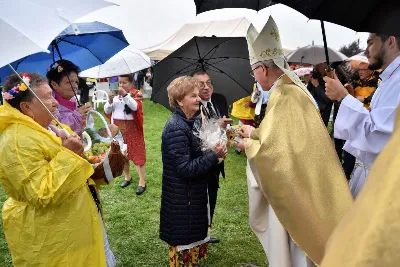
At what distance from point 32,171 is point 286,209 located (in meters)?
1.61

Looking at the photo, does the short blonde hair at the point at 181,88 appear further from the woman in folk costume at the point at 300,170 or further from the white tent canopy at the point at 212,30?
the white tent canopy at the point at 212,30

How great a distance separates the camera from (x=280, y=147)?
2342 mm

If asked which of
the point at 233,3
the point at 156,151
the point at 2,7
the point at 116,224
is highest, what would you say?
the point at 2,7

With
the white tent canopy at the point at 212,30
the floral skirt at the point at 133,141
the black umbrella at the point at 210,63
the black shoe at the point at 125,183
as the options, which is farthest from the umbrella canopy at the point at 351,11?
the black shoe at the point at 125,183

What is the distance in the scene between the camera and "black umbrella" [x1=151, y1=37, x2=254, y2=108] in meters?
4.61

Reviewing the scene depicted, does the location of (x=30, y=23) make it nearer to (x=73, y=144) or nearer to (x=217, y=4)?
(x=73, y=144)

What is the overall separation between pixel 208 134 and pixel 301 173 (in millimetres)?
976

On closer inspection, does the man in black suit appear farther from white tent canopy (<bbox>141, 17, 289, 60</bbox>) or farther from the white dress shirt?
white tent canopy (<bbox>141, 17, 289, 60</bbox>)

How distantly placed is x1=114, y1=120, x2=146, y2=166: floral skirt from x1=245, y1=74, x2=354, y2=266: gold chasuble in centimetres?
364

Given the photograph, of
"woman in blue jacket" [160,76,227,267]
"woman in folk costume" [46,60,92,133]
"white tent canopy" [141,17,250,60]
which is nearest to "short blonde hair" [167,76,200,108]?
"woman in blue jacket" [160,76,227,267]

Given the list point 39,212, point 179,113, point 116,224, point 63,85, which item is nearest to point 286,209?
point 179,113

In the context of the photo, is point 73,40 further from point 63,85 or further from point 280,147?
point 280,147

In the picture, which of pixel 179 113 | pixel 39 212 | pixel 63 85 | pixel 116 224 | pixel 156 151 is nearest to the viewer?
pixel 39 212

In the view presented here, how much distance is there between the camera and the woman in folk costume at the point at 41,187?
2176mm
